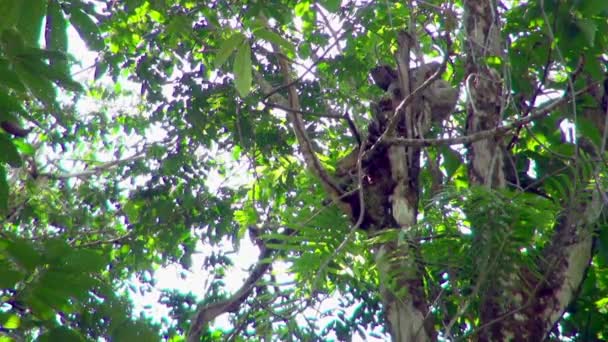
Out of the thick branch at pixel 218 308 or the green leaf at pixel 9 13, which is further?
the thick branch at pixel 218 308

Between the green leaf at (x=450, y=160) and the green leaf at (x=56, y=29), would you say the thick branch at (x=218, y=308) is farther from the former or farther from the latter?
the green leaf at (x=56, y=29)

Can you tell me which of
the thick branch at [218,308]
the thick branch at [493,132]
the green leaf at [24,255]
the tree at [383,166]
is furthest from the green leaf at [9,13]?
the thick branch at [218,308]

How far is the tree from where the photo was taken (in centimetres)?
182

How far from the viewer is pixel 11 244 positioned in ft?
5.14

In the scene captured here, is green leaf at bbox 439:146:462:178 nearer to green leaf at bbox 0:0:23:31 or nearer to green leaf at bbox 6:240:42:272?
green leaf at bbox 0:0:23:31

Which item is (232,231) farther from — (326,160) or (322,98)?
(326,160)

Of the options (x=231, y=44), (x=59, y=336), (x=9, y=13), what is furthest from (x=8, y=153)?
(x=231, y=44)

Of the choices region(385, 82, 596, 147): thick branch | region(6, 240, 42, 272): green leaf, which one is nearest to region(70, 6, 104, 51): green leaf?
region(6, 240, 42, 272): green leaf

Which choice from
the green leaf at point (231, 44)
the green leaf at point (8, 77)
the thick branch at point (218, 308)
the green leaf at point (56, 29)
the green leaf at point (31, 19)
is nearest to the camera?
the green leaf at point (8, 77)

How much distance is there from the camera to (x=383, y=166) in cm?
318

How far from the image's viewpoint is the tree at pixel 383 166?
1820 millimetres

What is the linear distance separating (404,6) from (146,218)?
2672mm

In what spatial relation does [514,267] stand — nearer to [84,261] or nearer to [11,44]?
[84,261]

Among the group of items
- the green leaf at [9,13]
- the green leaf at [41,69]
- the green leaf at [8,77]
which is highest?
the green leaf at [9,13]
